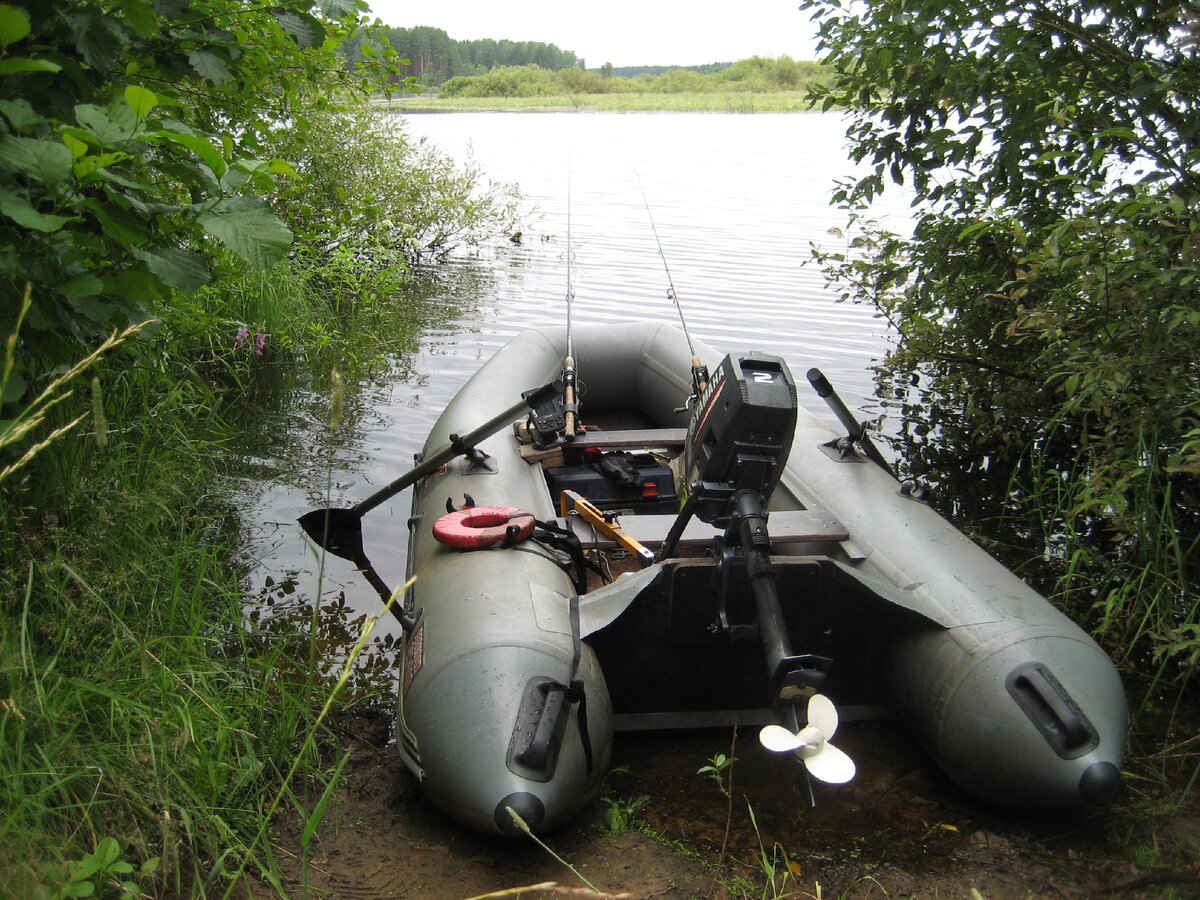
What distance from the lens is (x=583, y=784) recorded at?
2.59m

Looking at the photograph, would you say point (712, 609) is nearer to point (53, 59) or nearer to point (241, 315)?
point (53, 59)

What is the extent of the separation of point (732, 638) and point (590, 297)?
23.1 ft

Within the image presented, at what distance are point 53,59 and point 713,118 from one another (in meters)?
33.1

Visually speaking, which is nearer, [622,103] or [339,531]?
[339,531]

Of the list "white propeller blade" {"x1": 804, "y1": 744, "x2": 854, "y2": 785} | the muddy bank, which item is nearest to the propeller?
"white propeller blade" {"x1": 804, "y1": 744, "x2": 854, "y2": 785}

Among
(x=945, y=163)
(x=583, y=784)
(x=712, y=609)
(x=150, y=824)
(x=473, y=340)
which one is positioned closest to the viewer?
(x=150, y=824)

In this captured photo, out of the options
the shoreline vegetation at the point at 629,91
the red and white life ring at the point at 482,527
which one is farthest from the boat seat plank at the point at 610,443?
the shoreline vegetation at the point at 629,91

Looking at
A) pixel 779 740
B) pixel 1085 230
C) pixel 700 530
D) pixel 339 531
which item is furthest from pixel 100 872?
pixel 1085 230

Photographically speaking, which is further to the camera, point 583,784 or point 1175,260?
point 1175,260

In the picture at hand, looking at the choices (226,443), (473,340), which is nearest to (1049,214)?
(226,443)

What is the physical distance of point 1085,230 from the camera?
346 cm

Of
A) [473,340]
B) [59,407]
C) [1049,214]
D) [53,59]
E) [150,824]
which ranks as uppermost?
[53,59]

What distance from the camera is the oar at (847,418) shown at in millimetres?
3887

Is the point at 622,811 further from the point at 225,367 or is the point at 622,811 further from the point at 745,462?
the point at 225,367
